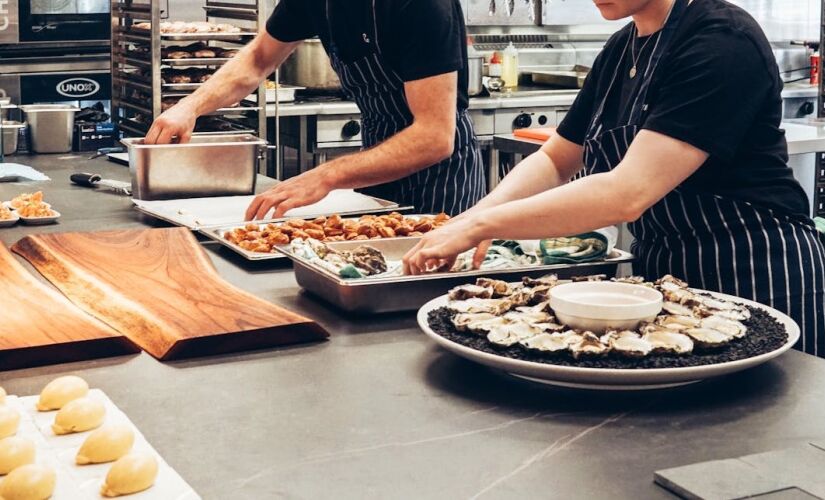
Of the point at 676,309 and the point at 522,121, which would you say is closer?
the point at 676,309

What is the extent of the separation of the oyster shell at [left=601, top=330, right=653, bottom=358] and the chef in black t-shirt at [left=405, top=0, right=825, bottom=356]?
46cm

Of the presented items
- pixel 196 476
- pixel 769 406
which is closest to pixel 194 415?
pixel 196 476

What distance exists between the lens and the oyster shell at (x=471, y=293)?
5.46 feet

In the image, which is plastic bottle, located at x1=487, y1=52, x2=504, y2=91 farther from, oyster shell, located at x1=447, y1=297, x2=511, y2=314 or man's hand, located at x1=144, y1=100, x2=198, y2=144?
oyster shell, located at x1=447, y1=297, x2=511, y2=314

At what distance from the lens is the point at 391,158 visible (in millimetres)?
2787

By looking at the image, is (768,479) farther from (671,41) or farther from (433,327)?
(671,41)

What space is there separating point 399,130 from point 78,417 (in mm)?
1909

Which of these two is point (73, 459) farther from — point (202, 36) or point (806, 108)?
point (806, 108)

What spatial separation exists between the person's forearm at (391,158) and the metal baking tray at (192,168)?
13.4 inches

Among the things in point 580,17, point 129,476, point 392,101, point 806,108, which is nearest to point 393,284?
point 129,476

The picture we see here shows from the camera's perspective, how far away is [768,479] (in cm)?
109

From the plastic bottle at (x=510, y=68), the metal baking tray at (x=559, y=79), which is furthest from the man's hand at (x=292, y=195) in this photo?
the plastic bottle at (x=510, y=68)

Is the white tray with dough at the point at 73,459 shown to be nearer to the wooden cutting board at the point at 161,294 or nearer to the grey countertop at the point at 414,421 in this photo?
the grey countertop at the point at 414,421

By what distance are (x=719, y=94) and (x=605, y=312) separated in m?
0.62
